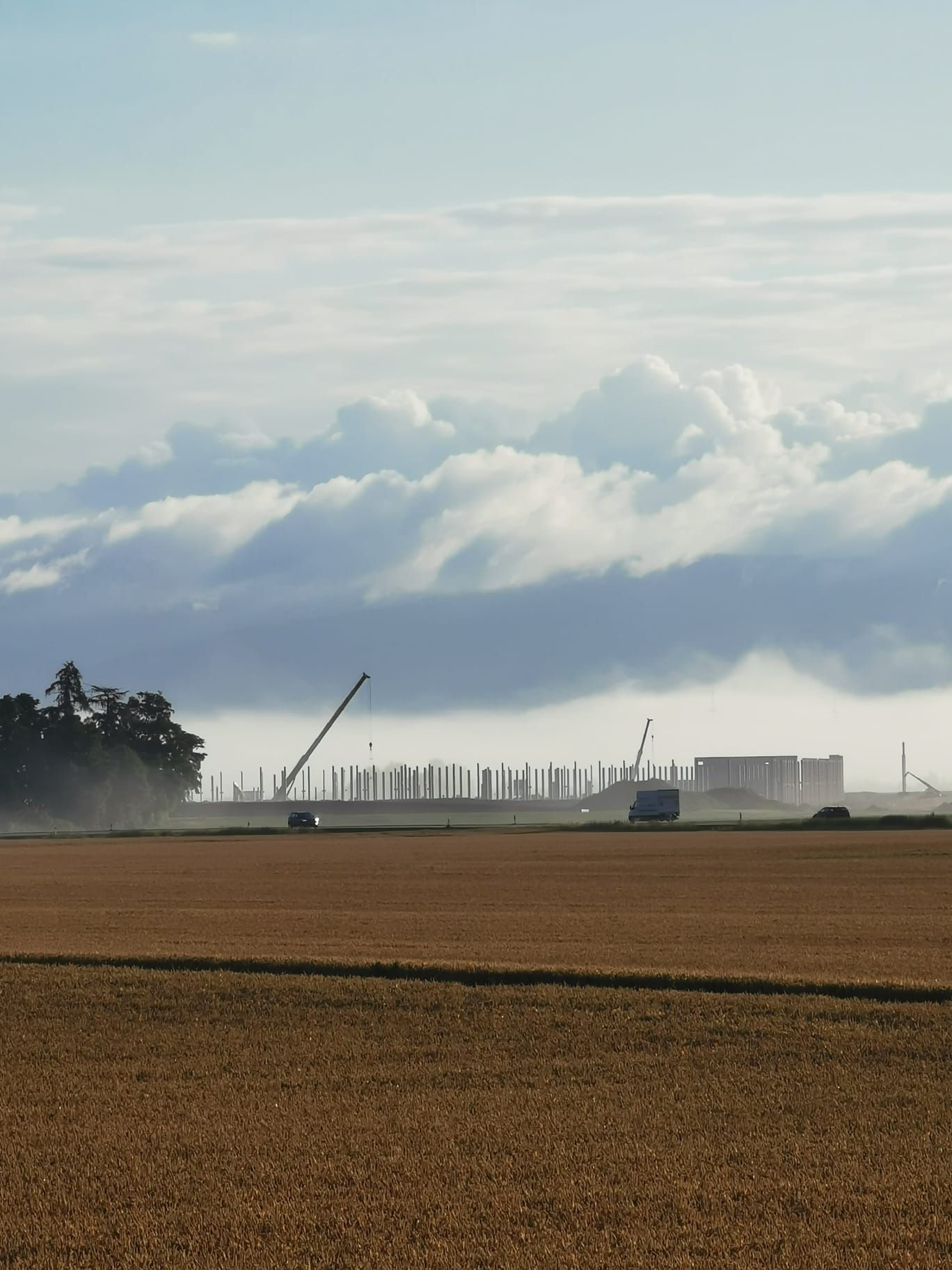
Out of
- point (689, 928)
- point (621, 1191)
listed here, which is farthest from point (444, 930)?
point (621, 1191)

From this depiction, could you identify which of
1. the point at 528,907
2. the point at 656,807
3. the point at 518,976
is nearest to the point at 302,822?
the point at 656,807

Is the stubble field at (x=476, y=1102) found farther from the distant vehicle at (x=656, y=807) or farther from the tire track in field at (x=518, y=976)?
the distant vehicle at (x=656, y=807)

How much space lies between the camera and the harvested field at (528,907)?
31.7 m

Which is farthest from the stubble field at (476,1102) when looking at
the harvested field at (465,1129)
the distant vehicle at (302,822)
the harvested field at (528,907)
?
the distant vehicle at (302,822)

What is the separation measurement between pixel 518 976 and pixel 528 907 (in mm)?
17338

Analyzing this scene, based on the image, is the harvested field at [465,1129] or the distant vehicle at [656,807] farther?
the distant vehicle at [656,807]

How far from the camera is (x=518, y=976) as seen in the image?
27.8 m

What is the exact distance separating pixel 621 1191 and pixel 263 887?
42.7 meters

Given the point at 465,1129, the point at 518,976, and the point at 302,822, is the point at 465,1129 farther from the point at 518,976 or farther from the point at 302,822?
the point at 302,822

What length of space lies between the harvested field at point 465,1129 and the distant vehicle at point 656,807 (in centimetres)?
13039

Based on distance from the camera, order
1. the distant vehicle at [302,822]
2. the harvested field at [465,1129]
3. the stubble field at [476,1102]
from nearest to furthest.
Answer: the harvested field at [465,1129], the stubble field at [476,1102], the distant vehicle at [302,822]

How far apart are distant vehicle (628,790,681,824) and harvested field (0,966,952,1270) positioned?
130395 mm

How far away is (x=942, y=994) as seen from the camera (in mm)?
25484

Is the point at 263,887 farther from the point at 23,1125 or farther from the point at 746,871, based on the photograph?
the point at 23,1125
